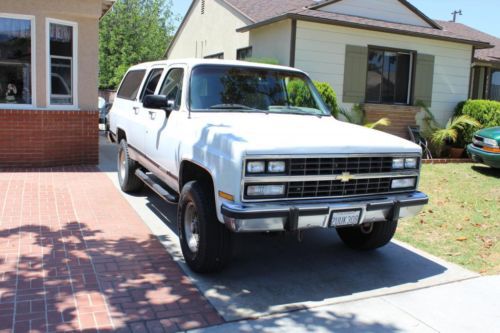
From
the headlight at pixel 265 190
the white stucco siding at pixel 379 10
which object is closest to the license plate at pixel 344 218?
the headlight at pixel 265 190

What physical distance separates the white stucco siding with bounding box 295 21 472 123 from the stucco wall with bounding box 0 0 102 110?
5.13 metres

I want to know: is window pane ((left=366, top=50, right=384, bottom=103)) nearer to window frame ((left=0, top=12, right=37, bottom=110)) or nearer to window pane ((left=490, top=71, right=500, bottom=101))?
window pane ((left=490, top=71, right=500, bottom=101))

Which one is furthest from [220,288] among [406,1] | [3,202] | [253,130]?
[406,1]

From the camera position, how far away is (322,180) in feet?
14.7

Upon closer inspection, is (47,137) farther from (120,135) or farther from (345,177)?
(345,177)

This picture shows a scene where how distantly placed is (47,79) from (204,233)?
700 centimetres

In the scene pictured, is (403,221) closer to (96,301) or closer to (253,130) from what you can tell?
(253,130)

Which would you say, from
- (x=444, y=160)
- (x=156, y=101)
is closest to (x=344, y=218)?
(x=156, y=101)

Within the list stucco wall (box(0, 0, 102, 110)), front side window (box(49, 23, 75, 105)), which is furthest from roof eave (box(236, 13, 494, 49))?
front side window (box(49, 23, 75, 105))

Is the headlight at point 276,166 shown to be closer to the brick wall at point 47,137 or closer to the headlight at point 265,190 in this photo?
the headlight at point 265,190

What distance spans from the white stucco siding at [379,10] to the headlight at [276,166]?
10901 millimetres

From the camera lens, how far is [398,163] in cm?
493

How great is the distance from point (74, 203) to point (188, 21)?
1531cm

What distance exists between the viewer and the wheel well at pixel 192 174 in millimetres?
4891
